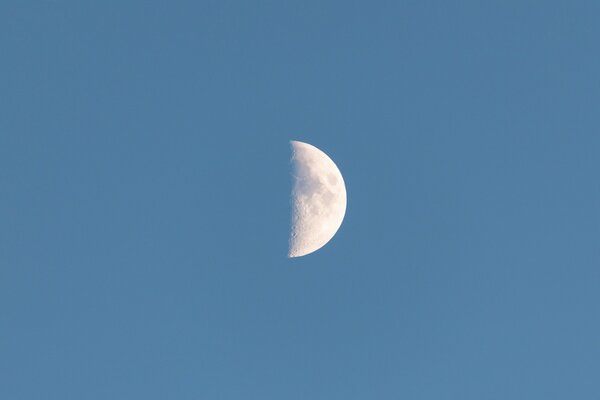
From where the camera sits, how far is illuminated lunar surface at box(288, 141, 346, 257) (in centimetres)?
3794

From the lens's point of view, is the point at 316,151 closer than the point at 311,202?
No

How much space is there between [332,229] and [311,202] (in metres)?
2.58

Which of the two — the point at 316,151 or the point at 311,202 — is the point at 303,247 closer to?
the point at 311,202

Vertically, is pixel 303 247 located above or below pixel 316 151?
below

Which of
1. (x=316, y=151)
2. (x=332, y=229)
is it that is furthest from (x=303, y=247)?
(x=316, y=151)

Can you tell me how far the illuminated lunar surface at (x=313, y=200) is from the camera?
37938 mm

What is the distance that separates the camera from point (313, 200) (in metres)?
38.2

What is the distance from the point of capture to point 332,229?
40250mm

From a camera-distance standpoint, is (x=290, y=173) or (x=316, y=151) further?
(x=316, y=151)

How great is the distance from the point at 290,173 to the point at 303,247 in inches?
130

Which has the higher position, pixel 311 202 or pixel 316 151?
pixel 316 151

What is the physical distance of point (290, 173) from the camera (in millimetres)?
38125

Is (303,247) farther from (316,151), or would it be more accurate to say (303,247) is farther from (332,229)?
(316,151)

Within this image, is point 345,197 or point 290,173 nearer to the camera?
point 290,173
